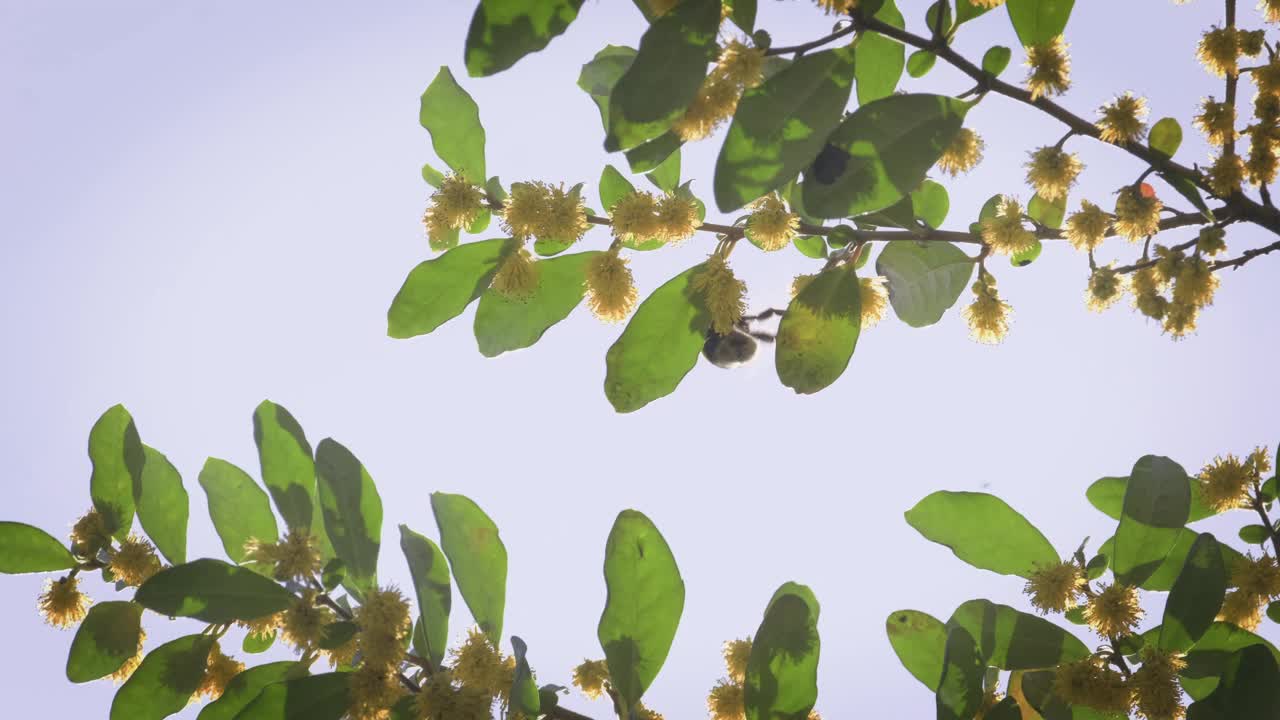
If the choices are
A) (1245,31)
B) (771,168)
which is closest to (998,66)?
(771,168)

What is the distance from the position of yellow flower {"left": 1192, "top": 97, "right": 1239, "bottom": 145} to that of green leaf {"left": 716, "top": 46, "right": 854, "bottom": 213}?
1.19 meters

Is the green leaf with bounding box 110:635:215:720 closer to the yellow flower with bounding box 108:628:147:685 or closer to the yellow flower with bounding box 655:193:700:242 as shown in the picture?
the yellow flower with bounding box 108:628:147:685

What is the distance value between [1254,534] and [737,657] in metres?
1.29

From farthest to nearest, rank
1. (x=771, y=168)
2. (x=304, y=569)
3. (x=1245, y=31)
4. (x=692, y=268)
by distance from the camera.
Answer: (x=1245, y=31)
(x=692, y=268)
(x=304, y=569)
(x=771, y=168)

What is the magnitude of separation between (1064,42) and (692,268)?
97 cm

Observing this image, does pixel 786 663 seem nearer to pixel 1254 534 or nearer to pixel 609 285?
pixel 609 285

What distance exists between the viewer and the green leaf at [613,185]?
218 centimetres

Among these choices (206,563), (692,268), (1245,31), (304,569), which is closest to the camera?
(206,563)

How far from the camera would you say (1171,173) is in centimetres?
192

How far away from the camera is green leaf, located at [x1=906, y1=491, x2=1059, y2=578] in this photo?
1.96 metres

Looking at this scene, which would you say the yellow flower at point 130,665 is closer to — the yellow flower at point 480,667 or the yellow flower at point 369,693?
the yellow flower at point 369,693

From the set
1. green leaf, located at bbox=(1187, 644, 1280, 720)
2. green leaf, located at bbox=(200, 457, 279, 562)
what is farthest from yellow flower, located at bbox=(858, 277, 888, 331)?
green leaf, located at bbox=(200, 457, 279, 562)

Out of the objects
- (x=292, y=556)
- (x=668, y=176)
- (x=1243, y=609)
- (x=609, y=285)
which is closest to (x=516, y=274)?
(x=609, y=285)

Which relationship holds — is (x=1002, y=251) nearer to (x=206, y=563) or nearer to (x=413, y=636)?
(x=413, y=636)
